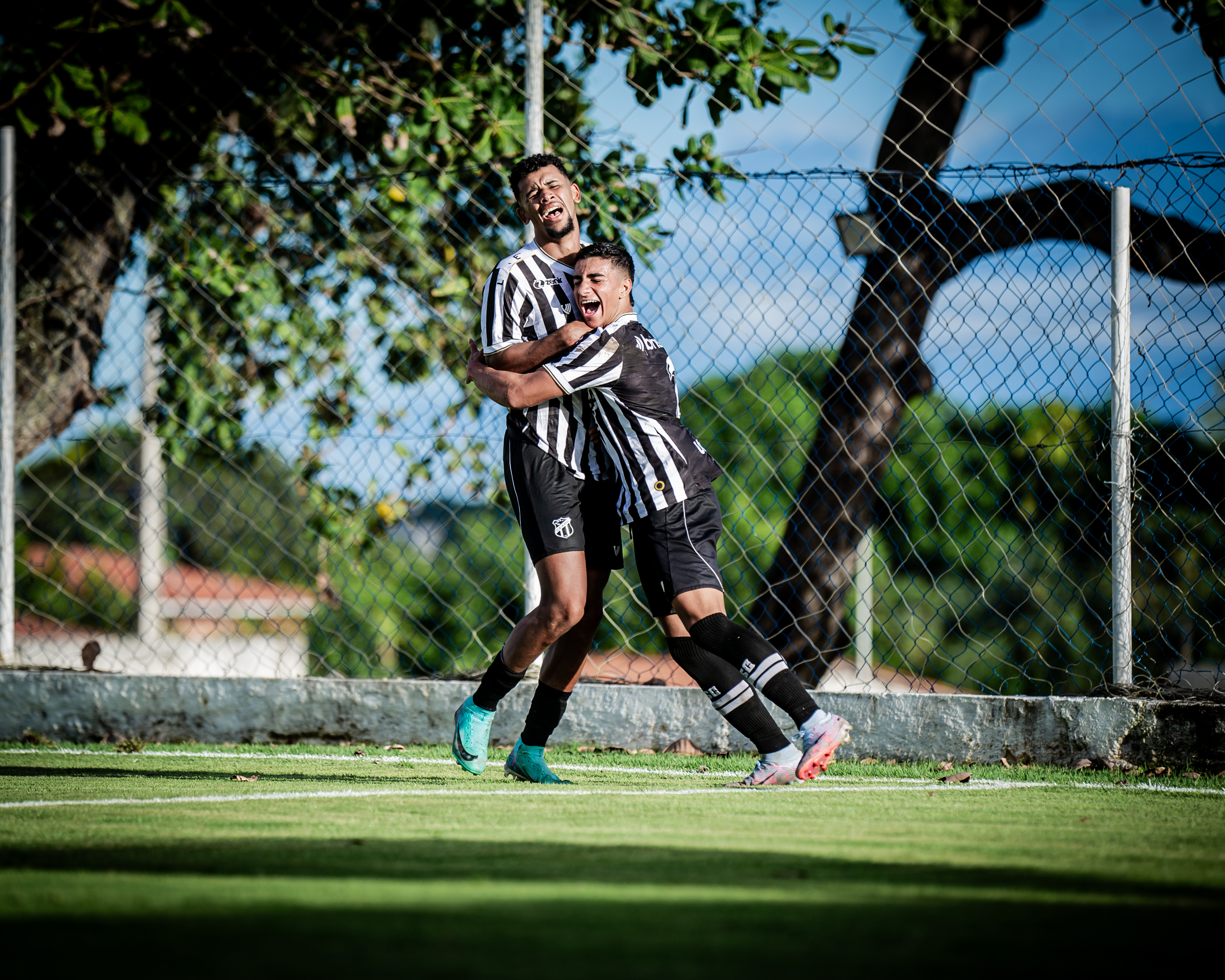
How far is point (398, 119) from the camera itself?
22.4 feet

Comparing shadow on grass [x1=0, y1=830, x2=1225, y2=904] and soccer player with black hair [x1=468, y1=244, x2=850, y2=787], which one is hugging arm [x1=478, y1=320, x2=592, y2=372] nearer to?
soccer player with black hair [x1=468, y1=244, x2=850, y2=787]

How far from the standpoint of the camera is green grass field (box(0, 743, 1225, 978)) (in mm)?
1772

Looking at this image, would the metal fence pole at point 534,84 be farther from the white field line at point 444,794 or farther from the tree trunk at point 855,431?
the white field line at point 444,794

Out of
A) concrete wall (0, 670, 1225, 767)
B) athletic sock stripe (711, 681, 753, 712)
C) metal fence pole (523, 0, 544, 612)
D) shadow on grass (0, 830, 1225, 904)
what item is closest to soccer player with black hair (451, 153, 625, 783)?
athletic sock stripe (711, 681, 753, 712)

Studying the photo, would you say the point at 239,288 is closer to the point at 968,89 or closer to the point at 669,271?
the point at 669,271

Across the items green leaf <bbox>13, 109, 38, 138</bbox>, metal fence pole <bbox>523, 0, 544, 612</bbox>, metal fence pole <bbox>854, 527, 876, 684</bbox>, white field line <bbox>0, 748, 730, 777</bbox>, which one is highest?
metal fence pole <bbox>523, 0, 544, 612</bbox>

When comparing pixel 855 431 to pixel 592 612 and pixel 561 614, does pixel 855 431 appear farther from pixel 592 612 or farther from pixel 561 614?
pixel 561 614

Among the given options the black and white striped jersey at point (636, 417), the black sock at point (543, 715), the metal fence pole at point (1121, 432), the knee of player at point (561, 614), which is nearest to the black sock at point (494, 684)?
the black sock at point (543, 715)

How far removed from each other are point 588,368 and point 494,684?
1132 millimetres

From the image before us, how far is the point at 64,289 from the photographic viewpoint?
264 inches

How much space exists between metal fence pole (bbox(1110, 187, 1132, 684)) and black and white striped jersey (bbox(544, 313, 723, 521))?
1.70 m

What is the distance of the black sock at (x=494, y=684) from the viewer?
4.24 meters

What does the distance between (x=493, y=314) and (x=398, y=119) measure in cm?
305

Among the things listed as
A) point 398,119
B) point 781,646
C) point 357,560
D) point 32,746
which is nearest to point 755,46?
point 398,119
